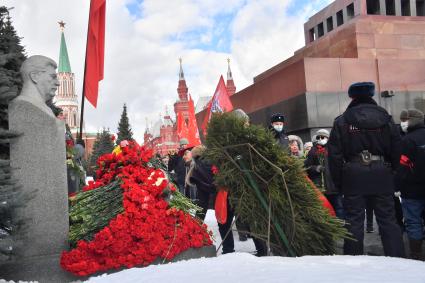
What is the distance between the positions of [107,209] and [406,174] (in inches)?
150

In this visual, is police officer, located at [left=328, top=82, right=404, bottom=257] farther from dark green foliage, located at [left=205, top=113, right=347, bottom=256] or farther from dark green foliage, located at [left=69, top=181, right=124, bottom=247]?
dark green foliage, located at [left=69, top=181, right=124, bottom=247]

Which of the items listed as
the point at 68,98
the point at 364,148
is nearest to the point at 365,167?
the point at 364,148

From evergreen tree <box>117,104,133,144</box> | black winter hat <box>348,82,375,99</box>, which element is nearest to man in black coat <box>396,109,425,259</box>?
black winter hat <box>348,82,375,99</box>

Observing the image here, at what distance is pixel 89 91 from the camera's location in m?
7.11

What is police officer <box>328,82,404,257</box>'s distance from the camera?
4629mm

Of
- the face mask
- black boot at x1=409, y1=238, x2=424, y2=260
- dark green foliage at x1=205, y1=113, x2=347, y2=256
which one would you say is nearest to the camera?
dark green foliage at x1=205, y1=113, x2=347, y2=256

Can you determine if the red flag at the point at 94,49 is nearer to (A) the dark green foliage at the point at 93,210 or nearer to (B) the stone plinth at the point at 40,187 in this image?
(A) the dark green foliage at the point at 93,210

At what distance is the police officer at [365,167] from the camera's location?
463 centimetres

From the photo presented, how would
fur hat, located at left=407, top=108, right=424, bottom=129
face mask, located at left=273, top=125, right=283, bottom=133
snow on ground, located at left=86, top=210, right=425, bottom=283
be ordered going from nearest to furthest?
snow on ground, located at left=86, top=210, right=425, bottom=283 < fur hat, located at left=407, top=108, right=424, bottom=129 < face mask, located at left=273, top=125, right=283, bottom=133

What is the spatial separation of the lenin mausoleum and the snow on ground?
1257 centimetres

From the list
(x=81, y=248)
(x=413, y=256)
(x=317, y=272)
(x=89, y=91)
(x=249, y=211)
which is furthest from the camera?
(x=89, y=91)

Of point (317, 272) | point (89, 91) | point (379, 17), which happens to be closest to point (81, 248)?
point (317, 272)

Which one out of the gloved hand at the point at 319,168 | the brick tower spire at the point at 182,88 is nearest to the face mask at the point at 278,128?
the gloved hand at the point at 319,168

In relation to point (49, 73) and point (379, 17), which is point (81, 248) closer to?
point (49, 73)
